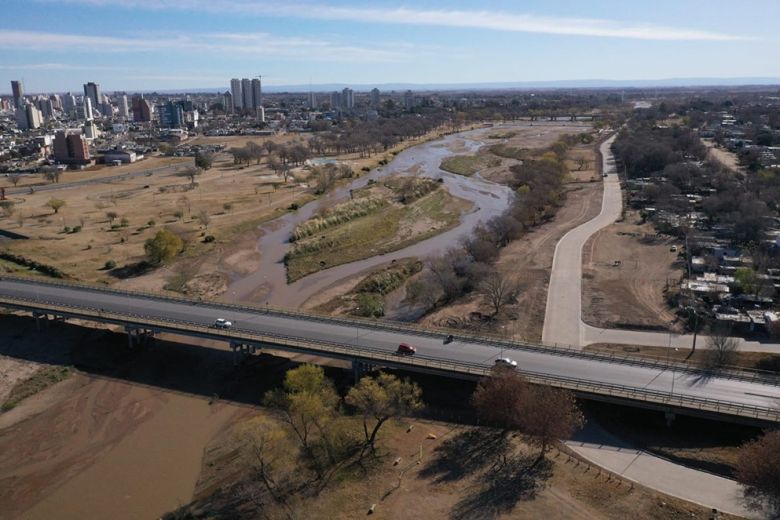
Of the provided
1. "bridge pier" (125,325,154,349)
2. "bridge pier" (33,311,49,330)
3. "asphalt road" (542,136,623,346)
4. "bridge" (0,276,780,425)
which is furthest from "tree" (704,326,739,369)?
"bridge pier" (33,311,49,330)

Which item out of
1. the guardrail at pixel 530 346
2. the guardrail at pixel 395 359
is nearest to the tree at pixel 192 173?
the guardrail at pixel 395 359

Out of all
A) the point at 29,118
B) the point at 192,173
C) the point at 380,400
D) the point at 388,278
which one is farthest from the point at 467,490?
the point at 29,118

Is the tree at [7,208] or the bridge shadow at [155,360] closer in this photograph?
the bridge shadow at [155,360]

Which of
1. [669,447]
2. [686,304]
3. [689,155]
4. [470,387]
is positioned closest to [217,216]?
[470,387]

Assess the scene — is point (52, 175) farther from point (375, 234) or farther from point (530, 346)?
point (530, 346)

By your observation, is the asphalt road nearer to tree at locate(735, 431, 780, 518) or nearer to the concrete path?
the concrete path

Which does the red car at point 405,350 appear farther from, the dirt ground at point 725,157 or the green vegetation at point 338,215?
the dirt ground at point 725,157
